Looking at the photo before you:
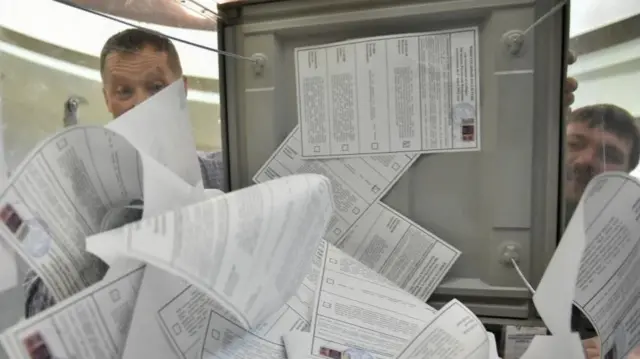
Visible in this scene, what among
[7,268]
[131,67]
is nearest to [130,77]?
[131,67]

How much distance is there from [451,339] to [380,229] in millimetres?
257

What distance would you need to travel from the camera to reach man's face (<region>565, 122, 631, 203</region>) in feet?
2.33

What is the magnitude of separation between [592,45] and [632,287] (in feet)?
1.16

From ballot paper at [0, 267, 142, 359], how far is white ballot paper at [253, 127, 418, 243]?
41cm

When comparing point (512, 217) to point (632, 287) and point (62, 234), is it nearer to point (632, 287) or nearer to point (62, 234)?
point (632, 287)

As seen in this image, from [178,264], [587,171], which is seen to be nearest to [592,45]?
[587,171]

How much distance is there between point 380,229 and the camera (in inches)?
32.4

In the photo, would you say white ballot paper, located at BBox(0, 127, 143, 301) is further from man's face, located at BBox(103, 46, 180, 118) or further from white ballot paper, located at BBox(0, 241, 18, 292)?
man's face, located at BBox(103, 46, 180, 118)

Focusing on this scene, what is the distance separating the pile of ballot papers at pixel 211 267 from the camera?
1.44 feet

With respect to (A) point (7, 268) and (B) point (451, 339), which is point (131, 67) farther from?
(B) point (451, 339)

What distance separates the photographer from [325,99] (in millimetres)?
835

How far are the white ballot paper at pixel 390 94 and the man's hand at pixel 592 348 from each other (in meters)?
0.29

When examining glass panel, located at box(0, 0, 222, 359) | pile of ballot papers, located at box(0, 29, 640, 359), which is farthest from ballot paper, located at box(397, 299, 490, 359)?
glass panel, located at box(0, 0, 222, 359)

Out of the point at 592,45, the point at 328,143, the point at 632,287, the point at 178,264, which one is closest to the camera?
the point at 178,264
